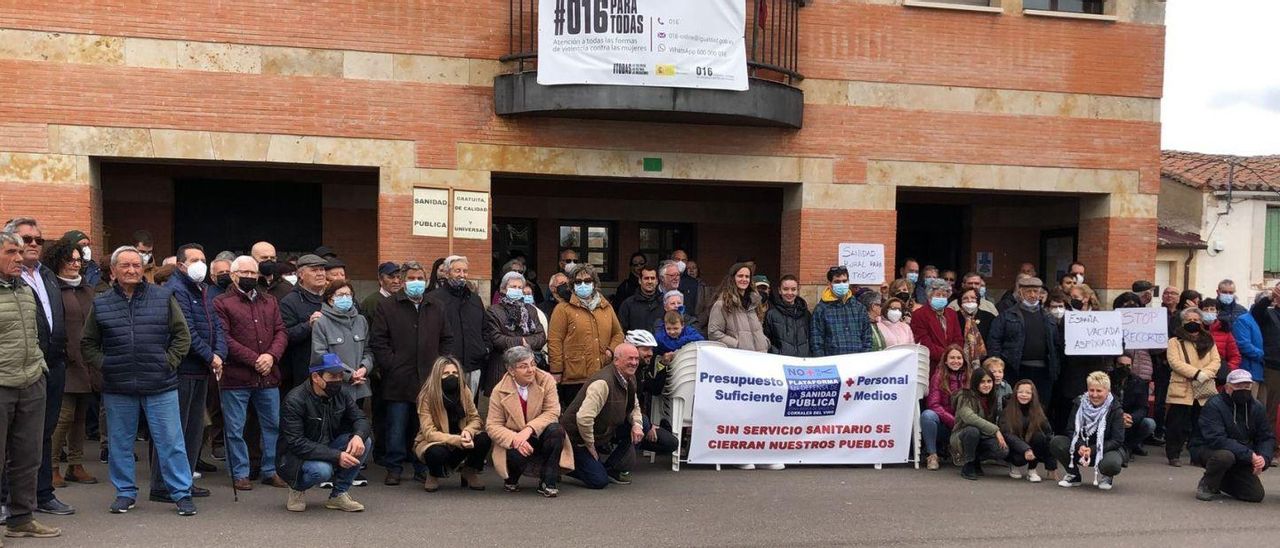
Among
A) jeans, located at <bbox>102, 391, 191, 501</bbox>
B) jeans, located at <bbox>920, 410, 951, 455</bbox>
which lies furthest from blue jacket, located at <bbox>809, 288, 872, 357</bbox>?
jeans, located at <bbox>102, 391, 191, 501</bbox>

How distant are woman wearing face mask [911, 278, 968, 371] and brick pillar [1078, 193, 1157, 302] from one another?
550 centimetres

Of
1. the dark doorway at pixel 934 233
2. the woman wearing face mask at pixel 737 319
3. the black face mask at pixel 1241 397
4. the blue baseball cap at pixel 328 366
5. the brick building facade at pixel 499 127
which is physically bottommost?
the black face mask at pixel 1241 397

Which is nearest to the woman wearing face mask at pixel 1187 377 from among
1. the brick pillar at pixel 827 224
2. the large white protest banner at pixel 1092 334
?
the large white protest banner at pixel 1092 334

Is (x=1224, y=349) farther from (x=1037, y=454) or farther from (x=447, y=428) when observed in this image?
(x=447, y=428)

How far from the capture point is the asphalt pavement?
25.4 feet

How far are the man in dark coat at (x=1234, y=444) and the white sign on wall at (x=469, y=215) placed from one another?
8.13 metres

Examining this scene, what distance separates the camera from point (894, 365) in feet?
35.9

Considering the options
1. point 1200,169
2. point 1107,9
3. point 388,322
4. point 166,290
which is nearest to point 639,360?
point 388,322

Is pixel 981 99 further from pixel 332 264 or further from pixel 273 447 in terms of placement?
pixel 273 447

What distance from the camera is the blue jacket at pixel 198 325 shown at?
8.62 m

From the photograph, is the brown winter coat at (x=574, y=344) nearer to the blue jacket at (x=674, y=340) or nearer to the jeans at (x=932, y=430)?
the blue jacket at (x=674, y=340)

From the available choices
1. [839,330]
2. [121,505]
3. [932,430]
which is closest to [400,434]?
[121,505]

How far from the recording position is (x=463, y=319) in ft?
33.7

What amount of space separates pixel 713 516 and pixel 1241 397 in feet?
16.9
